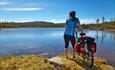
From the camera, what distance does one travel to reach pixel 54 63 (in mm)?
10391

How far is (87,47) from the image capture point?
1061 cm

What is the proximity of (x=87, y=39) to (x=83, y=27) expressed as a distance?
49.9 inches

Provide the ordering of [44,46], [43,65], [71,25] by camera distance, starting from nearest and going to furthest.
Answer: [43,65]
[71,25]
[44,46]

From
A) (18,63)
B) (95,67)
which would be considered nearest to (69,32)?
(95,67)

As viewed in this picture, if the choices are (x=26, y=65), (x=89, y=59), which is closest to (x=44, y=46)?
(x=89, y=59)

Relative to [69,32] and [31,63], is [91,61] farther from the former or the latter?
[31,63]

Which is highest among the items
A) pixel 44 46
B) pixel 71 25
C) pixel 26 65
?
pixel 71 25

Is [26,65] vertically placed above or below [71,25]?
below

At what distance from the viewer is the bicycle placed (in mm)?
10383

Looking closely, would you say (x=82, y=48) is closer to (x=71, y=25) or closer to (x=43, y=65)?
(x=71, y=25)

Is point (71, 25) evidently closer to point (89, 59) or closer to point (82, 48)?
point (82, 48)

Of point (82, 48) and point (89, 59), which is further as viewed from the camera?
point (89, 59)

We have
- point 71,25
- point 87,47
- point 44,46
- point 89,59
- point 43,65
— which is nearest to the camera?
point 43,65

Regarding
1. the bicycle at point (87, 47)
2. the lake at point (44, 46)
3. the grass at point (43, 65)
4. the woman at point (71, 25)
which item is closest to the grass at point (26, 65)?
the grass at point (43, 65)
